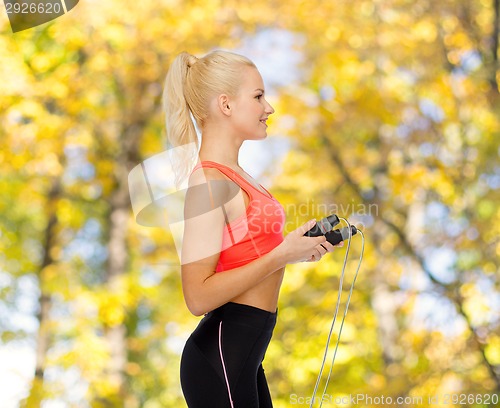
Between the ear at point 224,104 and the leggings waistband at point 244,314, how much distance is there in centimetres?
30

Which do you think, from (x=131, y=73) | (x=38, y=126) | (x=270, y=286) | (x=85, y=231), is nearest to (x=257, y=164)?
(x=131, y=73)

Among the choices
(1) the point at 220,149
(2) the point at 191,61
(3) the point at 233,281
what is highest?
(2) the point at 191,61

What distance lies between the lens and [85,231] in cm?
539

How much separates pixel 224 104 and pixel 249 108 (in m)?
0.04

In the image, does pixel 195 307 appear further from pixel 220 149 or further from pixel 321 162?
pixel 321 162

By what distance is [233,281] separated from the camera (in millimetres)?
976

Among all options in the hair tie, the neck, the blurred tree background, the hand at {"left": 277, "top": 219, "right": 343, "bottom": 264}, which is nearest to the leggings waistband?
the hand at {"left": 277, "top": 219, "right": 343, "bottom": 264}

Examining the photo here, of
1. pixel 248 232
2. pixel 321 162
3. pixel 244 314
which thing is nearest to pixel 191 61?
pixel 248 232

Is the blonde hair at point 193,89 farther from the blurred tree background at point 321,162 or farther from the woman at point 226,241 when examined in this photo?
the blurred tree background at point 321,162

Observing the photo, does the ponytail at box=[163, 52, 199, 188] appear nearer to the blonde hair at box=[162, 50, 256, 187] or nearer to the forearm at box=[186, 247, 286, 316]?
the blonde hair at box=[162, 50, 256, 187]

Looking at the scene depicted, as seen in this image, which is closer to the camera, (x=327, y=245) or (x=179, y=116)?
(x=327, y=245)

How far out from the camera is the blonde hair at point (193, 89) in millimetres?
1093

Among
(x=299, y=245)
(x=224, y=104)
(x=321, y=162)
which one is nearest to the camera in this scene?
(x=299, y=245)

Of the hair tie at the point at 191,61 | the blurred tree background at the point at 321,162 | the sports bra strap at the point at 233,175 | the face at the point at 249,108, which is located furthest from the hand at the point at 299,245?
the blurred tree background at the point at 321,162
